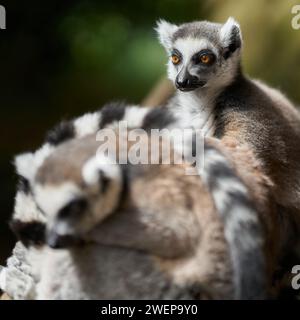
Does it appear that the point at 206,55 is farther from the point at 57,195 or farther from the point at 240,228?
the point at 57,195

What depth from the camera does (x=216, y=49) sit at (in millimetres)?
4207

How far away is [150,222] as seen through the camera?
2531 millimetres

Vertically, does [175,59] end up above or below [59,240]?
above

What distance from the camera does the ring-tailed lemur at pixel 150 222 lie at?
2488mm

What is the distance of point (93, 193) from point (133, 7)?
5.71 metres

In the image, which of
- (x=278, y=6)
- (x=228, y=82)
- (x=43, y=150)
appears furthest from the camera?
(x=278, y=6)

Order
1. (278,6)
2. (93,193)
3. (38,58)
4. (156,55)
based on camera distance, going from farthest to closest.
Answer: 1. (38,58)
2. (156,55)
3. (278,6)
4. (93,193)

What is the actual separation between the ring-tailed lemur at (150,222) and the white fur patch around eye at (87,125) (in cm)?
21

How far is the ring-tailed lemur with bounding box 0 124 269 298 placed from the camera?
2.49 meters

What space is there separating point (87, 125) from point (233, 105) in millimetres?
1323

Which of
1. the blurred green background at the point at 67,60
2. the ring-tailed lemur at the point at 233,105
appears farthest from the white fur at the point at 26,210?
the blurred green background at the point at 67,60

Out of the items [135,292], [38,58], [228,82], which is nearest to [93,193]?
[135,292]

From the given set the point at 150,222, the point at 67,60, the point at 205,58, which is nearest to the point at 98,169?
the point at 150,222

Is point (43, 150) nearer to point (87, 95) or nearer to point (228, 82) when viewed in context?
point (228, 82)
